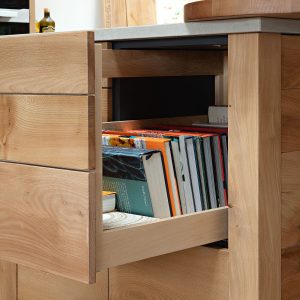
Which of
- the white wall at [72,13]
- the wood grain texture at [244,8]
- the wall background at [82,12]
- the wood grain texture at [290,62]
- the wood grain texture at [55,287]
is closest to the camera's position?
the wood grain texture at [244,8]

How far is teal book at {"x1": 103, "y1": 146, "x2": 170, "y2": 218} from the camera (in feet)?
4.52

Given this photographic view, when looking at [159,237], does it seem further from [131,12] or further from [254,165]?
[131,12]

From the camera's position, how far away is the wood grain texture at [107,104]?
1646 mm

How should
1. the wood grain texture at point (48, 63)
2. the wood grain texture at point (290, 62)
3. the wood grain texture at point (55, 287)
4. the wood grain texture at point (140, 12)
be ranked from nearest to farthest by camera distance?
the wood grain texture at point (48, 63) → the wood grain texture at point (290, 62) → the wood grain texture at point (55, 287) → the wood grain texture at point (140, 12)

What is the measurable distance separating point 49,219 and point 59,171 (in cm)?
8

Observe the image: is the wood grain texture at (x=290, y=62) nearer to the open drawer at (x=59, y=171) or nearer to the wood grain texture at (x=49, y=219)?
the open drawer at (x=59, y=171)

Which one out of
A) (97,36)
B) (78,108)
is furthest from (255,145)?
(97,36)

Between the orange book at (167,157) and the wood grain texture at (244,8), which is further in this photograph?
the orange book at (167,157)

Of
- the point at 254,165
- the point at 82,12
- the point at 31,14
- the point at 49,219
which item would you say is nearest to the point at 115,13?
the point at 82,12

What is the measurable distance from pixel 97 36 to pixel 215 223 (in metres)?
0.50

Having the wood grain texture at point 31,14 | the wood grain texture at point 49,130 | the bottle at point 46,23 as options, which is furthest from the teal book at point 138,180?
the bottle at point 46,23

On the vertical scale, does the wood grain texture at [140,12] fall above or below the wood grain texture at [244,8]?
above

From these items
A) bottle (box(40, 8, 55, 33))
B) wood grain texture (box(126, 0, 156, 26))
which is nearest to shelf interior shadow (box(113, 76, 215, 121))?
wood grain texture (box(126, 0, 156, 26))

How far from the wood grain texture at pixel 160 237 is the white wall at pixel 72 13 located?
10.5ft
